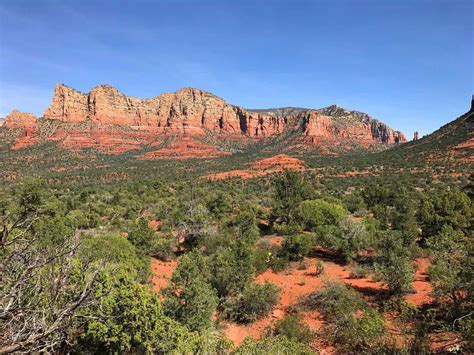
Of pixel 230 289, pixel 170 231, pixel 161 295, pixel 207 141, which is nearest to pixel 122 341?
pixel 161 295

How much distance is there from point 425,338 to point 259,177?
5790 cm

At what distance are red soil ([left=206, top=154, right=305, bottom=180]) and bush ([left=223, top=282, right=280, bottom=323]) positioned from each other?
5179 centimetres

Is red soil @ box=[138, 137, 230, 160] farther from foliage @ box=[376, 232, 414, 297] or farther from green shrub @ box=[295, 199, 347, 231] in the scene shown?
foliage @ box=[376, 232, 414, 297]

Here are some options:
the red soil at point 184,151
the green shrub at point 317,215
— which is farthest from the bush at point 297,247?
the red soil at point 184,151

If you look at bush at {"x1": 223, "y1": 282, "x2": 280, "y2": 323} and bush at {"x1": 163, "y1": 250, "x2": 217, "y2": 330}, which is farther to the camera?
bush at {"x1": 223, "y1": 282, "x2": 280, "y2": 323}

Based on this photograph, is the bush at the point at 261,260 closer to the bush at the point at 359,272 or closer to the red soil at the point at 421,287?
the bush at the point at 359,272

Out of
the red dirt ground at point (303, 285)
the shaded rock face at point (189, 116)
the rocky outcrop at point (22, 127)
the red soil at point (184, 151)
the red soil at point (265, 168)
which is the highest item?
the shaded rock face at point (189, 116)

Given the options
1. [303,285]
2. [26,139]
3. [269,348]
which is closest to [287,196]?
[303,285]

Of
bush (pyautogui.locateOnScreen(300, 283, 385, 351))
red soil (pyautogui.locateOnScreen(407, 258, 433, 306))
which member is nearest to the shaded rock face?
red soil (pyautogui.locateOnScreen(407, 258, 433, 306))

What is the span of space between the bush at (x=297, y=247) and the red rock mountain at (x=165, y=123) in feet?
303

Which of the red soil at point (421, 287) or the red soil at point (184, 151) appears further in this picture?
the red soil at point (184, 151)

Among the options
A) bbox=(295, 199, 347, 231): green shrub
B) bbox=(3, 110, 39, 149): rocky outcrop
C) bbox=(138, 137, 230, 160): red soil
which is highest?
bbox=(3, 110, 39, 149): rocky outcrop

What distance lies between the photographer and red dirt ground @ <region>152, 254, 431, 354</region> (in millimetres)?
15336

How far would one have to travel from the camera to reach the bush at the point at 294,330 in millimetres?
13648
